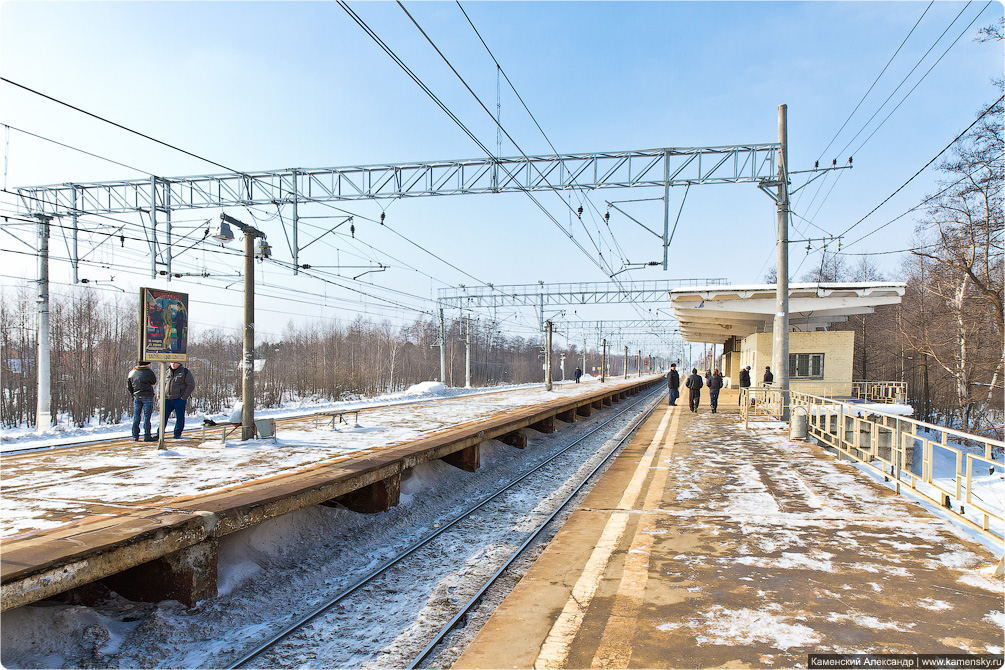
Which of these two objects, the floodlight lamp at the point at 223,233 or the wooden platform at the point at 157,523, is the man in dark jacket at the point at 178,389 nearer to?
the wooden platform at the point at 157,523

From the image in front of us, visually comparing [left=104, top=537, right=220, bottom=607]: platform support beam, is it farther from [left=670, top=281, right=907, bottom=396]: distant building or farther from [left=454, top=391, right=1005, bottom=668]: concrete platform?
[left=670, top=281, right=907, bottom=396]: distant building

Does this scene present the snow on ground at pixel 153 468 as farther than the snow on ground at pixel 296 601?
Yes

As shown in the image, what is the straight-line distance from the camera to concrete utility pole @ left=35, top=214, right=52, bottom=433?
1444 centimetres

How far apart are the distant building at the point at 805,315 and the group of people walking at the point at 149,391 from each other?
2089 cm

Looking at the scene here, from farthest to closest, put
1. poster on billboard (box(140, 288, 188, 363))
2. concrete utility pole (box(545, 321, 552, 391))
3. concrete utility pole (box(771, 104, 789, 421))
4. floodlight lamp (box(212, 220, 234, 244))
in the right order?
concrete utility pole (box(545, 321, 552, 391)) < concrete utility pole (box(771, 104, 789, 421)) < floodlight lamp (box(212, 220, 234, 244)) < poster on billboard (box(140, 288, 188, 363))

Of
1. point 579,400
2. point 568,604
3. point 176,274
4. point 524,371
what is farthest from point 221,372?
point 524,371

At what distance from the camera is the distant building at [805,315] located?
2425cm

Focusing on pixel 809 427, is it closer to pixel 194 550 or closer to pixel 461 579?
pixel 461 579

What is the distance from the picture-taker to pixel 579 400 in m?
22.0

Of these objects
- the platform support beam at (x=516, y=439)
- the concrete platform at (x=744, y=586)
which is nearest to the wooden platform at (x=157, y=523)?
the concrete platform at (x=744, y=586)

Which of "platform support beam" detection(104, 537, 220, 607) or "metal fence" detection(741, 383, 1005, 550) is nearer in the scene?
"platform support beam" detection(104, 537, 220, 607)

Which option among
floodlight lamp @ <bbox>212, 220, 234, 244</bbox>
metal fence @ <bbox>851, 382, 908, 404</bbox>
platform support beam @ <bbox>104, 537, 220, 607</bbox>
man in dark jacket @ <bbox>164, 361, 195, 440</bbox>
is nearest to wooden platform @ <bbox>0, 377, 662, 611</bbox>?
platform support beam @ <bbox>104, 537, 220, 607</bbox>

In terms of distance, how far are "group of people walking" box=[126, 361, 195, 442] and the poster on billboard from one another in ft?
3.27

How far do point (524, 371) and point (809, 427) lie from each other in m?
67.6
